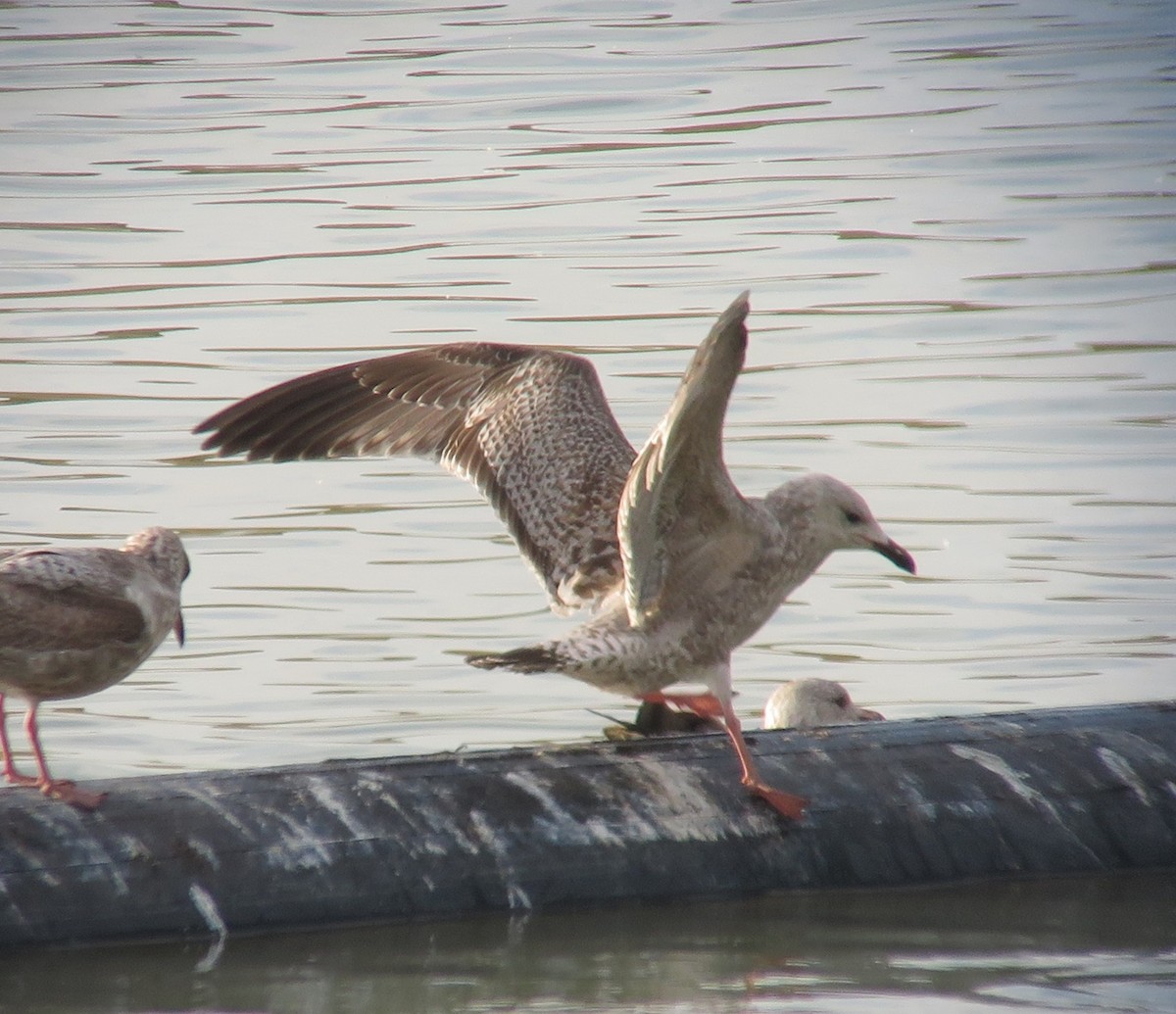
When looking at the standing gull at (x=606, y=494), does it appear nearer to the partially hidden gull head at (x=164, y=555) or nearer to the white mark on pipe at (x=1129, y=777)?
the white mark on pipe at (x=1129, y=777)

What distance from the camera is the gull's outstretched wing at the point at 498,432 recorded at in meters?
7.59

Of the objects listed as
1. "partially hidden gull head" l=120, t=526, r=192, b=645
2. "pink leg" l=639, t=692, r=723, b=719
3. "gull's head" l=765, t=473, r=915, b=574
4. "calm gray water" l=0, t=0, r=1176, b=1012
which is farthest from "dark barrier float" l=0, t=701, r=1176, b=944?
"partially hidden gull head" l=120, t=526, r=192, b=645

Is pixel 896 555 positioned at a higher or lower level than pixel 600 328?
higher

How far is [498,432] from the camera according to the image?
7.92m

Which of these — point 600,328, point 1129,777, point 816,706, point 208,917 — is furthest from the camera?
point 600,328

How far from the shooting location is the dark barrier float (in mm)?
5715

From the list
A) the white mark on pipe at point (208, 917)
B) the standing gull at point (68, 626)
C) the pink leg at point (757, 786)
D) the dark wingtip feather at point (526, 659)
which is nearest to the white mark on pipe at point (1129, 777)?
the pink leg at point (757, 786)

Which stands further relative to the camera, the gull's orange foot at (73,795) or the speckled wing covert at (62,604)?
the speckled wing covert at (62,604)

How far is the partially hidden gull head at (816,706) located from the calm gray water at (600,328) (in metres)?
0.91

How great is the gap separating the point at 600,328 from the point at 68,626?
846 cm

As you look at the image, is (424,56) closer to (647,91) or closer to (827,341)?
(647,91)

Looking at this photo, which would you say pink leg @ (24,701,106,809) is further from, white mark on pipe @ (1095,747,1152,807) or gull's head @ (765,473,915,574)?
white mark on pipe @ (1095,747,1152,807)

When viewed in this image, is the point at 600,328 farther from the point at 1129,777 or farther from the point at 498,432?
the point at 1129,777

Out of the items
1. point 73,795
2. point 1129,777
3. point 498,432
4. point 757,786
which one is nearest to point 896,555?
point 1129,777
